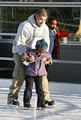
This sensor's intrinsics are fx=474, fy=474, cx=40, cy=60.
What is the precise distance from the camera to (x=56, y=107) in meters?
7.95

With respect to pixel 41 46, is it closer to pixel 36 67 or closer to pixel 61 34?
pixel 36 67

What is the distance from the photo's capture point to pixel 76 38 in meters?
9.84

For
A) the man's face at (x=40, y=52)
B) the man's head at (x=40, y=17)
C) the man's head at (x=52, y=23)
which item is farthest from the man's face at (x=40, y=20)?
the man's head at (x=52, y=23)

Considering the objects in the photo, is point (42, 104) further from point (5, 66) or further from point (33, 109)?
point (5, 66)

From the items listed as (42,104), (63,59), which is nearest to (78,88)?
(63,59)

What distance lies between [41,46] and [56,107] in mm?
1209

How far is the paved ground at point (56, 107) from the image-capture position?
23.7ft

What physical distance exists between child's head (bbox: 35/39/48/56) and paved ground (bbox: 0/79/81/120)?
3.15ft

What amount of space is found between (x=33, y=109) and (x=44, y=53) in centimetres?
95

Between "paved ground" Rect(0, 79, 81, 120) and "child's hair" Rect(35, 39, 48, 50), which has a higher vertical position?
"child's hair" Rect(35, 39, 48, 50)

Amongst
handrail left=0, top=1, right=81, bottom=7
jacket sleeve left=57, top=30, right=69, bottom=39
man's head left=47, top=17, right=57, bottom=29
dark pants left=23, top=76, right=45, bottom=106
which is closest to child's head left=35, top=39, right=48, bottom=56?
dark pants left=23, top=76, right=45, bottom=106

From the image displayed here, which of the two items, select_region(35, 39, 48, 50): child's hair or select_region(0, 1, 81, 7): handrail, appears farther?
select_region(0, 1, 81, 7): handrail

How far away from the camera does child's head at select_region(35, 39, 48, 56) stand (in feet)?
24.1

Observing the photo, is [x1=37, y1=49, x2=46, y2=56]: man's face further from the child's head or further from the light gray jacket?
the light gray jacket
